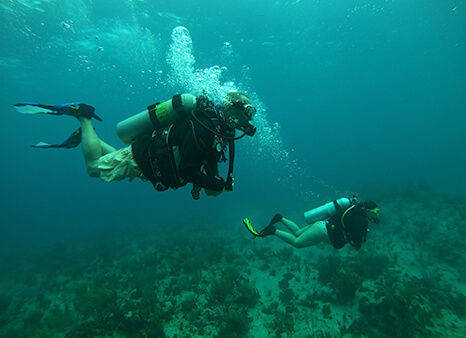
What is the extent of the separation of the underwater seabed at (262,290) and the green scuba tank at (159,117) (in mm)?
4768

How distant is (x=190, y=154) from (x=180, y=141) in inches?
14.1

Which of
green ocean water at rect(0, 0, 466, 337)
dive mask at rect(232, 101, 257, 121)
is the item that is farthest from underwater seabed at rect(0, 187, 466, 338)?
dive mask at rect(232, 101, 257, 121)

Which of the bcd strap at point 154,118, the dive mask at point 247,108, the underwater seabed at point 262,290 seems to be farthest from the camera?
the underwater seabed at point 262,290

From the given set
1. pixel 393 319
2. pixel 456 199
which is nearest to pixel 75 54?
pixel 393 319

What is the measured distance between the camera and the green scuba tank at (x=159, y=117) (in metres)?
3.40

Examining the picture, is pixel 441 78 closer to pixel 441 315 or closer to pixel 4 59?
pixel 441 315

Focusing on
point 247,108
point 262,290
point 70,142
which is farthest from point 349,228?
point 70,142

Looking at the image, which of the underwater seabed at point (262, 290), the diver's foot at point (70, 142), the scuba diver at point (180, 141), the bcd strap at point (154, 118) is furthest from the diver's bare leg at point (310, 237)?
the diver's foot at point (70, 142)

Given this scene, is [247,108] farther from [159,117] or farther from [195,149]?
[159,117]

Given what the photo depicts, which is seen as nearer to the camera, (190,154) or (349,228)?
(190,154)

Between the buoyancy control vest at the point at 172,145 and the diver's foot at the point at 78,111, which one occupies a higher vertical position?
the diver's foot at the point at 78,111

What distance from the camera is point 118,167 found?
3592mm

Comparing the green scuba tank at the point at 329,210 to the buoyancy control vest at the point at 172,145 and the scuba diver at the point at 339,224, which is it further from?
the buoyancy control vest at the point at 172,145

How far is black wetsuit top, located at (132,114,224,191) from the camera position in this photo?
298 centimetres
